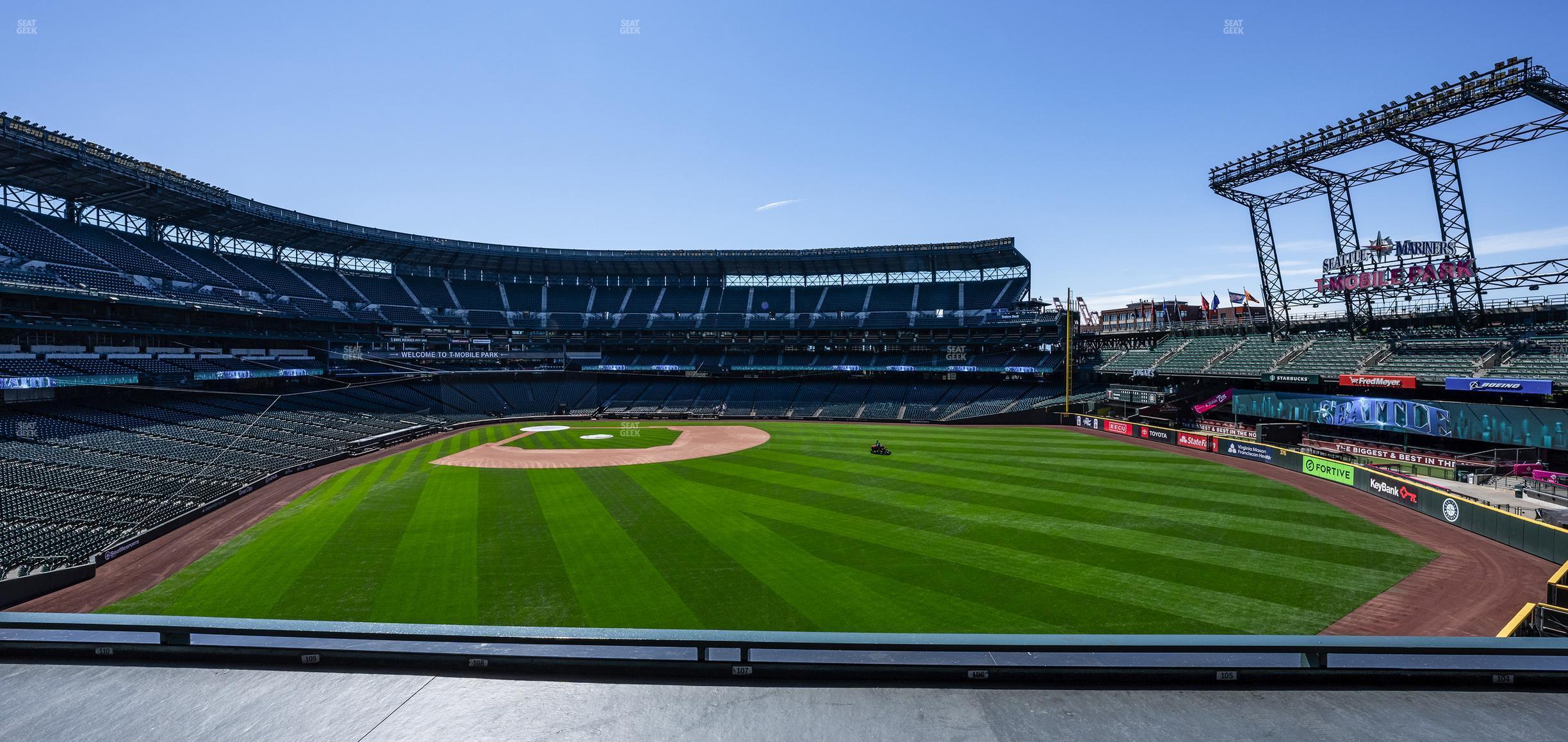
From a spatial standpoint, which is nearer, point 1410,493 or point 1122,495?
point 1410,493

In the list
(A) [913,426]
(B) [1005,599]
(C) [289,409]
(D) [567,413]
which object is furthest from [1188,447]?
(C) [289,409]

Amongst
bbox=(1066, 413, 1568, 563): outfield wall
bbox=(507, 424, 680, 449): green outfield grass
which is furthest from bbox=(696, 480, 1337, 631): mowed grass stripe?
bbox=(507, 424, 680, 449): green outfield grass

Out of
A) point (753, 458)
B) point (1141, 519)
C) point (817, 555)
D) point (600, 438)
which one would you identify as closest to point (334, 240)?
point (600, 438)

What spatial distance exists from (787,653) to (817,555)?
1441 cm

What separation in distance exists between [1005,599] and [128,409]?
52946mm

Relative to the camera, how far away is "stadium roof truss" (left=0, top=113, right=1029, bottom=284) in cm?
4219

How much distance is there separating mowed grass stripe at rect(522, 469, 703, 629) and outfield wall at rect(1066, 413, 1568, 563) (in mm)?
25264

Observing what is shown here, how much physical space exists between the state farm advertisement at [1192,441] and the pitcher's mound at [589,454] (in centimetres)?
2766

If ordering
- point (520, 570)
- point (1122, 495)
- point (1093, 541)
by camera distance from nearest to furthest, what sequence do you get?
point (520, 570)
point (1093, 541)
point (1122, 495)

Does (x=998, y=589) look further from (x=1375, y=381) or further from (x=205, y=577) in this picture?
(x=1375, y=381)

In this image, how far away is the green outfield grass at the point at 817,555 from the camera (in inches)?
576

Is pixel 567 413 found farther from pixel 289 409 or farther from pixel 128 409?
pixel 128 409

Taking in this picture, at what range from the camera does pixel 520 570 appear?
57.7 ft

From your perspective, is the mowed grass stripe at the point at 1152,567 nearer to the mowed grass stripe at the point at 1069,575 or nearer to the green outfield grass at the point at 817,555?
the green outfield grass at the point at 817,555
